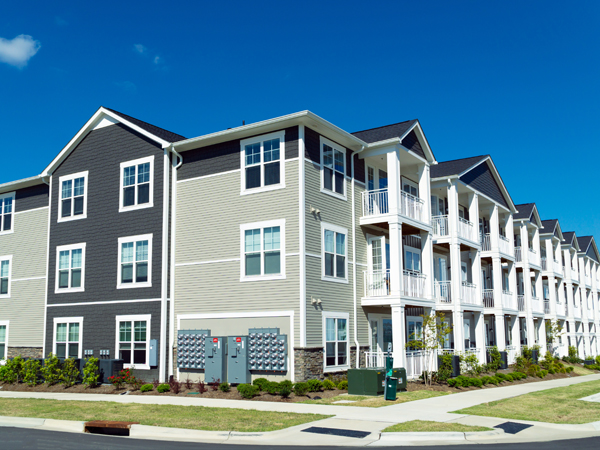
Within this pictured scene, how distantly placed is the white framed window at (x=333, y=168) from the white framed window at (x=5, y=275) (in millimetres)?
17477

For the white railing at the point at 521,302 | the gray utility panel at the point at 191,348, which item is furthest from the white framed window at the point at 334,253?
the white railing at the point at 521,302

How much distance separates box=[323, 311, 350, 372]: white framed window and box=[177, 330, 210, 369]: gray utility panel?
446cm

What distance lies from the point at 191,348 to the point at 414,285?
371 inches

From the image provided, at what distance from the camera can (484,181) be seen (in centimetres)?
3384

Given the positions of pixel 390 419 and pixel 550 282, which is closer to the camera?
pixel 390 419

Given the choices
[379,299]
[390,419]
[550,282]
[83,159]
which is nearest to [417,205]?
[379,299]

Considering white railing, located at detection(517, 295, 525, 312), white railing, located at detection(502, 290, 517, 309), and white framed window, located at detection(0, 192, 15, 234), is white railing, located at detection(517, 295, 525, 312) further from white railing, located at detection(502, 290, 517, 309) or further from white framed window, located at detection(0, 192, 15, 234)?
white framed window, located at detection(0, 192, 15, 234)

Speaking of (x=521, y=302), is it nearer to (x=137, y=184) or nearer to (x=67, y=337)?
(x=137, y=184)

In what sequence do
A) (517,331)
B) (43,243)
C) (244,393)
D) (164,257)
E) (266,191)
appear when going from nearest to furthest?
(244,393) < (266,191) < (164,257) < (43,243) < (517,331)

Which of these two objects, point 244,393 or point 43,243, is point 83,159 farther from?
point 244,393

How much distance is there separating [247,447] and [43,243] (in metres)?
21.1

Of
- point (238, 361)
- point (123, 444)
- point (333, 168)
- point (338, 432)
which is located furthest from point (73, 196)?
point (338, 432)

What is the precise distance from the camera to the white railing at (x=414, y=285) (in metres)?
24.0

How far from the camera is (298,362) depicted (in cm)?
2000
